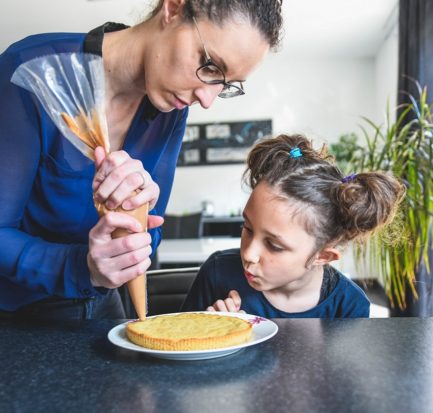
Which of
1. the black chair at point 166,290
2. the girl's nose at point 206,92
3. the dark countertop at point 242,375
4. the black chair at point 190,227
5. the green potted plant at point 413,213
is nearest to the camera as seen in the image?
the dark countertop at point 242,375

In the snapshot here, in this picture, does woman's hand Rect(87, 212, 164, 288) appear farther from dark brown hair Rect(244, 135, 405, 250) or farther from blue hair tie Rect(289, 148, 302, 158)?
blue hair tie Rect(289, 148, 302, 158)

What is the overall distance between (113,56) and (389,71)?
20.0 feet

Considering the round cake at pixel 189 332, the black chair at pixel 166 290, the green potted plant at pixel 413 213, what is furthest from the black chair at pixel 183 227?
the round cake at pixel 189 332

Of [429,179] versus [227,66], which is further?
[429,179]

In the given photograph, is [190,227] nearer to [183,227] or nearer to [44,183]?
[183,227]

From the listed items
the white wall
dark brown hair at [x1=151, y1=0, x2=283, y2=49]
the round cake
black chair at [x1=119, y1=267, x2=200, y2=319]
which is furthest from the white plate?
the white wall

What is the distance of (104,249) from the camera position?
862 mm

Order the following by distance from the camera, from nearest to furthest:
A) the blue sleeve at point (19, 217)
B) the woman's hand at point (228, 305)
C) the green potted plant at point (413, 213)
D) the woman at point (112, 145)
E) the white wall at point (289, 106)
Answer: the woman at point (112, 145), the blue sleeve at point (19, 217), the woman's hand at point (228, 305), the green potted plant at point (413, 213), the white wall at point (289, 106)

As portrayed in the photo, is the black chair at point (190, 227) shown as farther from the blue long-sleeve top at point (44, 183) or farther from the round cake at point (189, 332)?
Result: the round cake at point (189, 332)

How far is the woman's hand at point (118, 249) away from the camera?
0.83 metres

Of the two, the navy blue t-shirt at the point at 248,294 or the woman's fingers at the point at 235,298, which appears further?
the navy blue t-shirt at the point at 248,294

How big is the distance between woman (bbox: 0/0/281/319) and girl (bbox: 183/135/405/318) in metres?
0.31

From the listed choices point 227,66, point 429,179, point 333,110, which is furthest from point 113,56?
point 333,110

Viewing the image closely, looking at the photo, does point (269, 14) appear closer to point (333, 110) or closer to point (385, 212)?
point (385, 212)
